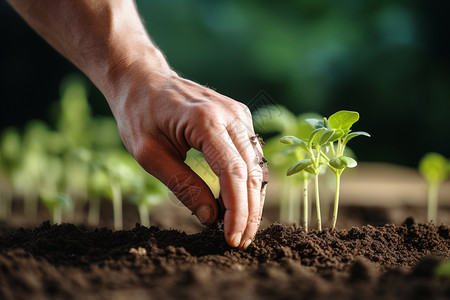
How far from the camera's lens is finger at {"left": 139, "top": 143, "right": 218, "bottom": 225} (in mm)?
1165

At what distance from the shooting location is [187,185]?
117cm

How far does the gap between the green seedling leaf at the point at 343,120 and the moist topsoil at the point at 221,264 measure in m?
0.30

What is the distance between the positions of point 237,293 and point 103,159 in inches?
47.6

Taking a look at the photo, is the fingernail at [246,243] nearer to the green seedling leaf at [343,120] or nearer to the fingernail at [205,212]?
the fingernail at [205,212]

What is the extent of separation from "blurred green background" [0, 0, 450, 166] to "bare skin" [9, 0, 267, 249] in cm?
388

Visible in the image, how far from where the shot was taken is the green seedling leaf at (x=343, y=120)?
118 centimetres

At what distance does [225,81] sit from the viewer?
19.6ft

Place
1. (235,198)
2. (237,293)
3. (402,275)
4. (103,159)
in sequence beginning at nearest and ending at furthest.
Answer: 1. (237,293)
2. (402,275)
3. (235,198)
4. (103,159)

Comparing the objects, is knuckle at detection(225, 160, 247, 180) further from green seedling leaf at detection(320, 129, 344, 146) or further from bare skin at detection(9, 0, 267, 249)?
green seedling leaf at detection(320, 129, 344, 146)

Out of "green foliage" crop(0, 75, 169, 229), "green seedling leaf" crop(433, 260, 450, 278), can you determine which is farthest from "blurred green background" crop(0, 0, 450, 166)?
"green seedling leaf" crop(433, 260, 450, 278)

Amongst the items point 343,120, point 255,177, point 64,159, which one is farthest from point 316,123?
point 64,159

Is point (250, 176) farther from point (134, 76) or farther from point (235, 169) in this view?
point (134, 76)

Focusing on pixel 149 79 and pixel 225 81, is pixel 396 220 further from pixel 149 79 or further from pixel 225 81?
pixel 225 81

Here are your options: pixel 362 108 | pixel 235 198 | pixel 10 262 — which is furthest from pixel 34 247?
pixel 362 108
